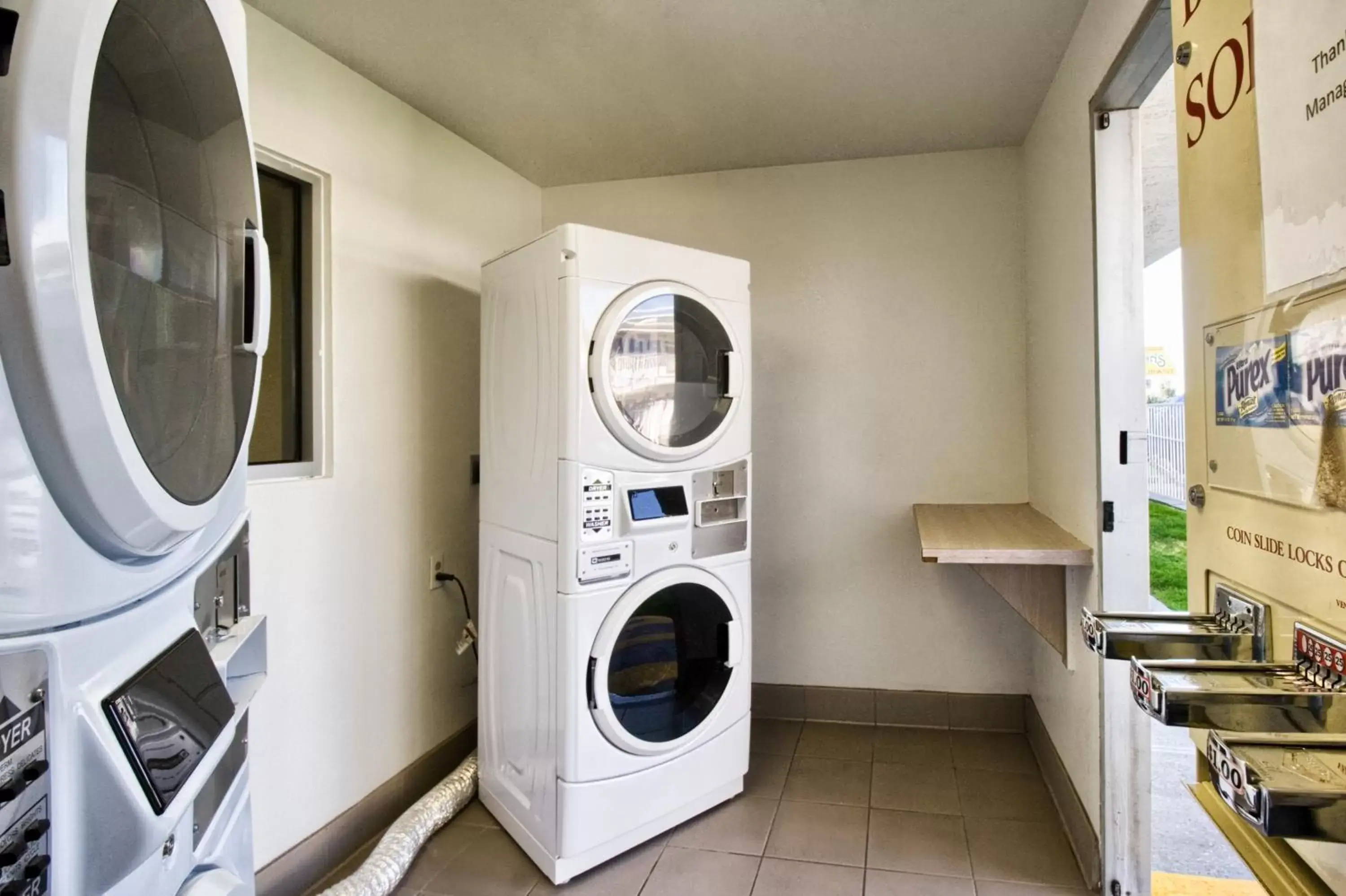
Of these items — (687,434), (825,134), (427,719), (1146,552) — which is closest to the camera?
(1146,552)

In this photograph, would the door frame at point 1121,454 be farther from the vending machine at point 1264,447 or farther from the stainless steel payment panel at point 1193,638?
the stainless steel payment panel at point 1193,638

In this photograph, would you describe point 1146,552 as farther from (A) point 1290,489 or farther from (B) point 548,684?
(B) point 548,684

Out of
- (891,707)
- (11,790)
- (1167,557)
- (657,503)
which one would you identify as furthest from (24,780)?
(891,707)

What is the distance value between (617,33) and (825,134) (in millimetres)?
1029

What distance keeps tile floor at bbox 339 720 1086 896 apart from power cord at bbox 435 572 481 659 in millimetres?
527

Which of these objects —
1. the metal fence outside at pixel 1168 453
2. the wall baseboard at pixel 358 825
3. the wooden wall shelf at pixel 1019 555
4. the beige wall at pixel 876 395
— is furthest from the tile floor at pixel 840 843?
the metal fence outside at pixel 1168 453

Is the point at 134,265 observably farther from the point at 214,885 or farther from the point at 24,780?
the point at 214,885

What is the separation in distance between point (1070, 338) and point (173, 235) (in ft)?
7.10

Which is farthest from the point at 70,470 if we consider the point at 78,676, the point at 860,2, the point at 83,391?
the point at 860,2

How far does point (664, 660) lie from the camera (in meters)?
2.17

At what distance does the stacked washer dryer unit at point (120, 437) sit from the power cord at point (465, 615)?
59.0 inches

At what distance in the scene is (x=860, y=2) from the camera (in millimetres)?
1836

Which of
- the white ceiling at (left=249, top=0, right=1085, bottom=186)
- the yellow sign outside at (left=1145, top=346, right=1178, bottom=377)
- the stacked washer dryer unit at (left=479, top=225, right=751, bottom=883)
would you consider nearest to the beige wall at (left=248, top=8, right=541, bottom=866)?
the white ceiling at (left=249, top=0, right=1085, bottom=186)

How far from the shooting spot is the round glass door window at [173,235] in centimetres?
66
